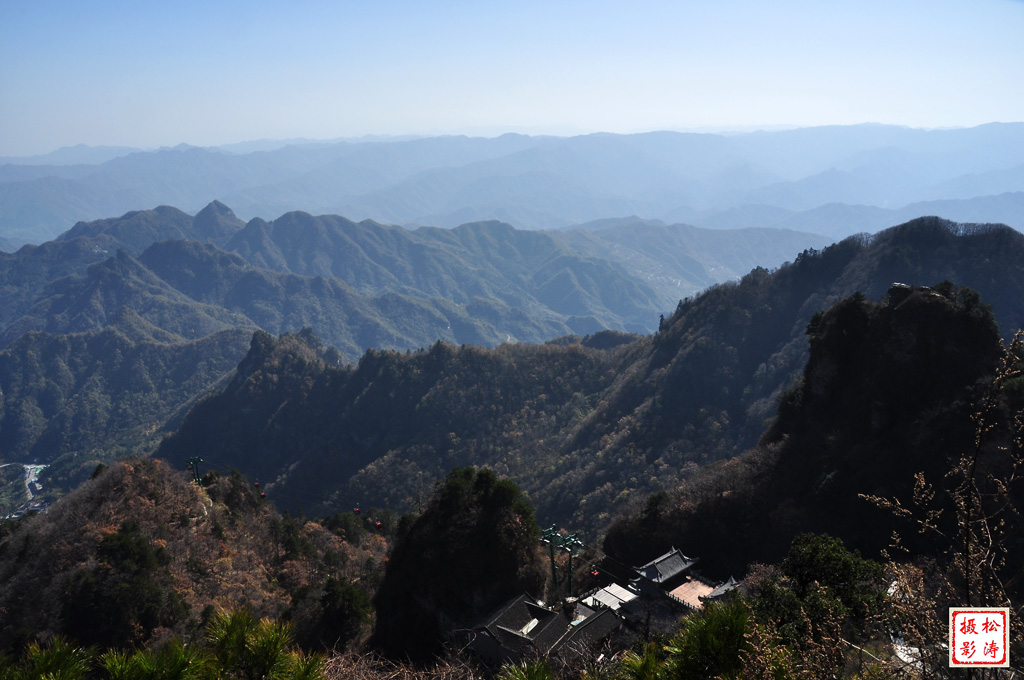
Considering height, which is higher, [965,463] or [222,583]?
[965,463]

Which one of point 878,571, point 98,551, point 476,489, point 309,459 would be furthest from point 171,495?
point 309,459

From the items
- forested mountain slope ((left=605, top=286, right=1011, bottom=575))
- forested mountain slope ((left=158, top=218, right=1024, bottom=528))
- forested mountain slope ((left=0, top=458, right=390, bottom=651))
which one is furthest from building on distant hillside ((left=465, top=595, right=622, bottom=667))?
forested mountain slope ((left=158, top=218, right=1024, bottom=528))

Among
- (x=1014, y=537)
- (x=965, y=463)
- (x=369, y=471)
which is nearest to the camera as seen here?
(x=965, y=463)

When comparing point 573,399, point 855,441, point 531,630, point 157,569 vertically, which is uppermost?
point 855,441

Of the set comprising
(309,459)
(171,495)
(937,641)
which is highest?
(937,641)

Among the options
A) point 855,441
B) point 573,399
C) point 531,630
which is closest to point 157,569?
point 531,630

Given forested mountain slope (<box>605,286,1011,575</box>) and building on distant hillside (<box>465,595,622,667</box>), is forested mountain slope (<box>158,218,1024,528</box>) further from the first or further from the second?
building on distant hillside (<box>465,595,622,667</box>)

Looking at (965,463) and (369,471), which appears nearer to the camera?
(965,463)

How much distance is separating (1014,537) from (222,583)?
116 feet

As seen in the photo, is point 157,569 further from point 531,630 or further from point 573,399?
point 573,399

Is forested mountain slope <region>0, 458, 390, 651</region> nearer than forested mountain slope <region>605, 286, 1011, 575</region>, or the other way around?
forested mountain slope <region>0, 458, 390, 651</region>

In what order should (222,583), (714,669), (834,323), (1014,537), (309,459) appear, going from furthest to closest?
1. (309,459)
2. (834,323)
3. (222,583)
4. (1014,537)
5. (714,669)

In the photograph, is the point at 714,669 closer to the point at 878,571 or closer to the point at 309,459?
the point at 878,571

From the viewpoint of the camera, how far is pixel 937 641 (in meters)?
5.32
